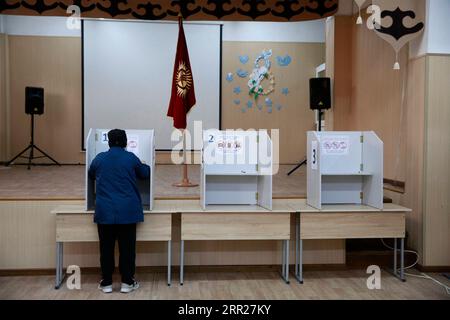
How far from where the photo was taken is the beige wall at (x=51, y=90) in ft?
30.7

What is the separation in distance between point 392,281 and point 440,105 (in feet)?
5.65

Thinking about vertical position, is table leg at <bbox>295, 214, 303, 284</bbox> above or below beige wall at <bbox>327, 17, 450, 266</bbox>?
below

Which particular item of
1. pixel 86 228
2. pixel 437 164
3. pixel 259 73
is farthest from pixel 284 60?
pixel 86 228

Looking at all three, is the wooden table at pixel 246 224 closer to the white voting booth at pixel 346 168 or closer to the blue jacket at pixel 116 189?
the white voting booth at pixel 346 168

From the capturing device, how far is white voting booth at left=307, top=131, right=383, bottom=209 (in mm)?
4605

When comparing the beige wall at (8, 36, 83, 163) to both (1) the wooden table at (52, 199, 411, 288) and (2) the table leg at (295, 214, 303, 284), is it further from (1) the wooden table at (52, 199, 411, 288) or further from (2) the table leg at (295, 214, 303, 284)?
(2) the table leg at (295, 214, 303, 284)

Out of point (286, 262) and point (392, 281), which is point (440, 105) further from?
point (286, 262)

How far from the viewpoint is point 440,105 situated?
4828mm

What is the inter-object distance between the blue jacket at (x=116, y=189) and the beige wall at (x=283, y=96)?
228 inches

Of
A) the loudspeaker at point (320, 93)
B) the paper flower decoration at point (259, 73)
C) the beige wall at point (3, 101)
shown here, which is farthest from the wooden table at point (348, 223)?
the beige wall at point (3, 101)

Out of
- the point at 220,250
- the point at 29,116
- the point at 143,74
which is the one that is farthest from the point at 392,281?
the point at 29,116

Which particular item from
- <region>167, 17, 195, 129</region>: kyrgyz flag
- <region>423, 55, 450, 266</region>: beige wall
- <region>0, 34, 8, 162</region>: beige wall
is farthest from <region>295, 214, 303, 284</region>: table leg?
<region>0, 34, 8, 162</region>: beige wall

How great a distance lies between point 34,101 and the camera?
862cm

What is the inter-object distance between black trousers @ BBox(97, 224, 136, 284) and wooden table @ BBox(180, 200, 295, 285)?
0.45 meters
